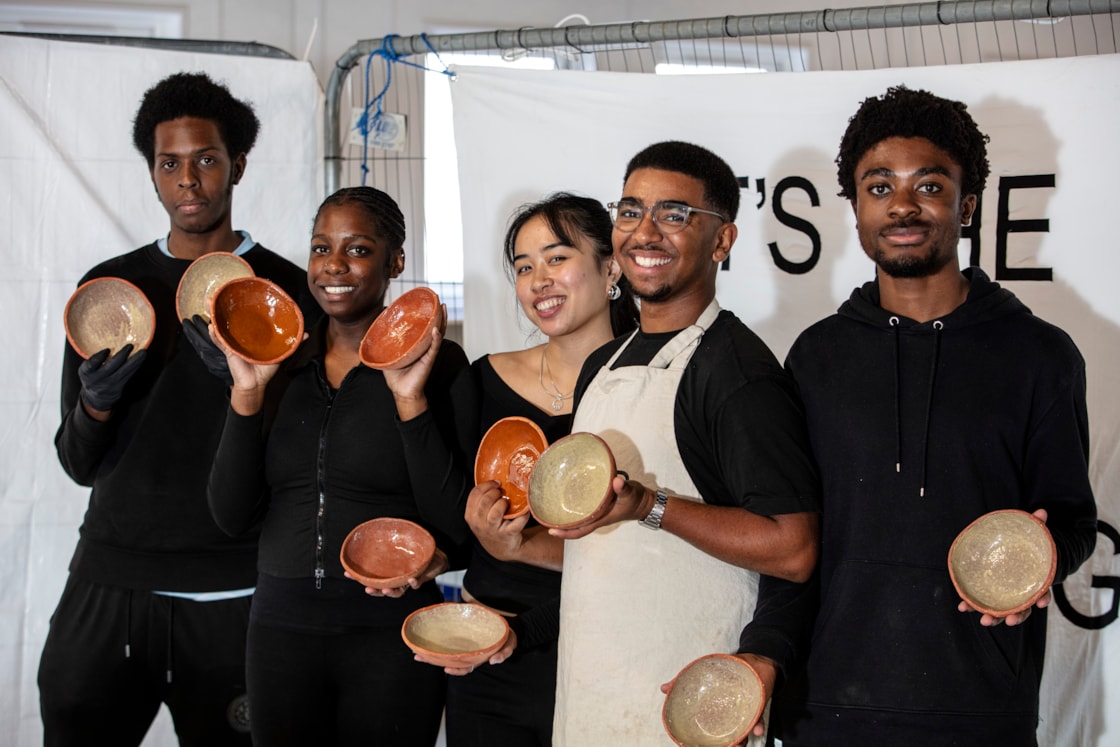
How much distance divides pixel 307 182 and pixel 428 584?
1.55 meters

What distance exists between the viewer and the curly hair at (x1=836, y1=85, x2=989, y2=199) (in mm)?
1688

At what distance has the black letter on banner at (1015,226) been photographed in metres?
2.52

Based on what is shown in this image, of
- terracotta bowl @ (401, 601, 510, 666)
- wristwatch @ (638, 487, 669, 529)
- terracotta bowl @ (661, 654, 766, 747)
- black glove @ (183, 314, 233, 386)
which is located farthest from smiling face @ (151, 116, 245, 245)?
terracotta bowl @ (661, 654, 766, 747)

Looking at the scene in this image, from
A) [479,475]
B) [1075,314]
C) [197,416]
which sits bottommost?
[479,475]

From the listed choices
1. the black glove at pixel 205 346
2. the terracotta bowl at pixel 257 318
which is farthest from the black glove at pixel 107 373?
the terracotta bowl at pixel 257 318

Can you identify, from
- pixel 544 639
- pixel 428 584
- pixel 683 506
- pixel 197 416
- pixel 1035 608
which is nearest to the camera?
pixel 683 506

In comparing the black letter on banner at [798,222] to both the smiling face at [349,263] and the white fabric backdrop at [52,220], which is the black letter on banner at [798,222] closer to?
the smiling face at [349,263]

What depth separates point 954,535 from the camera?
1546 mm

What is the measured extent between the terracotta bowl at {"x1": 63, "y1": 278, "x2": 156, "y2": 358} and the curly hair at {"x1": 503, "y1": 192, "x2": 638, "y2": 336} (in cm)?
87

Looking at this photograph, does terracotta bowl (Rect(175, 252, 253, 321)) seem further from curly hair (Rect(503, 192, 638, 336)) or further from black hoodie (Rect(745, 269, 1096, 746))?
black hoodie (Rect(745, 269, 1096, 746))

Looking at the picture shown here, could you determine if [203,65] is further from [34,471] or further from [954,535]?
[954,535]

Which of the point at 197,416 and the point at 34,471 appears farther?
the point at 34,471

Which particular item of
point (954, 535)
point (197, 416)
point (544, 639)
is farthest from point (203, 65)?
point (954, 535)

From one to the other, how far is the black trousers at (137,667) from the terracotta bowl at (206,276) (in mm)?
650
